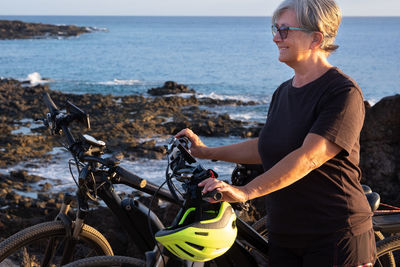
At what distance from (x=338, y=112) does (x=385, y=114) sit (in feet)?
19.2

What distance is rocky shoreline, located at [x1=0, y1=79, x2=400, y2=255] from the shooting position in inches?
294

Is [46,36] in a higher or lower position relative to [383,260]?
lower

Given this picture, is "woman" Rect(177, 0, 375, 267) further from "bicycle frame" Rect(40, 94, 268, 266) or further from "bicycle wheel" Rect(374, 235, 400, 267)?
"bicycle wheel" Rect(374, 235, 400, 267)

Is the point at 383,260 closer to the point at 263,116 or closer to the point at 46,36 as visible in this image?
the point at 263,116

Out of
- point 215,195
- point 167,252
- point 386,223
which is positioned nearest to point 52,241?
point 167,252

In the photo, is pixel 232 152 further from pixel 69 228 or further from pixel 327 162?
pixel 69 228

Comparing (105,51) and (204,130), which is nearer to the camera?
(204,130)

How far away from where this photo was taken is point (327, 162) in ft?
8.41

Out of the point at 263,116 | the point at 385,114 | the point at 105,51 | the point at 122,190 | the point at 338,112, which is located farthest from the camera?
the point at 105,51

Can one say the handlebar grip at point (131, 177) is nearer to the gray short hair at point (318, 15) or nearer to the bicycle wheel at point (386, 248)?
the gray short hair at point (318, 15)

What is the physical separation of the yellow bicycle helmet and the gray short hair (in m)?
0.91

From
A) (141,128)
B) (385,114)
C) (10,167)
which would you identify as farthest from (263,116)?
(385,114)

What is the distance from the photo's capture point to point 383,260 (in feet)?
11.7

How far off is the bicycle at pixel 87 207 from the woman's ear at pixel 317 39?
3.20ft
